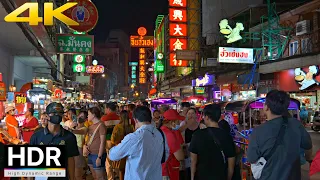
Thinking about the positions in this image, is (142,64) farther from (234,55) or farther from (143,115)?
(143,115)

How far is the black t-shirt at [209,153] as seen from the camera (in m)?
4.80

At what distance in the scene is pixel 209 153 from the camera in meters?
4.80

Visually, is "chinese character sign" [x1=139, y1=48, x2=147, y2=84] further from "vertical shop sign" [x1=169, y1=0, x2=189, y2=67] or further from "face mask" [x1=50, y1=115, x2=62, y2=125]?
"face mask" [x1=50, y1=115, x2=62, y2=125]

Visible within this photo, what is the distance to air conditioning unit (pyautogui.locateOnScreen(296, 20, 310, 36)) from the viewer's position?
23391 millimetres

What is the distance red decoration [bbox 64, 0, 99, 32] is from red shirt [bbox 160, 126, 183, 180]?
10889mm

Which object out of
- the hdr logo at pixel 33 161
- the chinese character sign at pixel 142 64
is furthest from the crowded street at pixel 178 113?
the chinese character sign at pixel 142 64

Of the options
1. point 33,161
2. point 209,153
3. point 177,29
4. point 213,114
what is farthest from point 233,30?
point 33,161

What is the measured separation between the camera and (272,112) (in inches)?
154

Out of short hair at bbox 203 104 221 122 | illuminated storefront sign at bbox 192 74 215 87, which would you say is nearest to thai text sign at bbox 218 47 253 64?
illuminated storefront sign at bbox 192 74 215 87

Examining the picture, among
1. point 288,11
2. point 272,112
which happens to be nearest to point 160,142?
point 272,112

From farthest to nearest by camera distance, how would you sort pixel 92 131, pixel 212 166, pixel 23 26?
pixel 23 26
pixel 92 131
pixel 212 166

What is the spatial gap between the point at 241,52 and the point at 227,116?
471 inches

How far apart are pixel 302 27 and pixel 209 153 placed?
70.2 feet

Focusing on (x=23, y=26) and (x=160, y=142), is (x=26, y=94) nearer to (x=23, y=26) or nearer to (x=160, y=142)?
(x=23, y=26)
